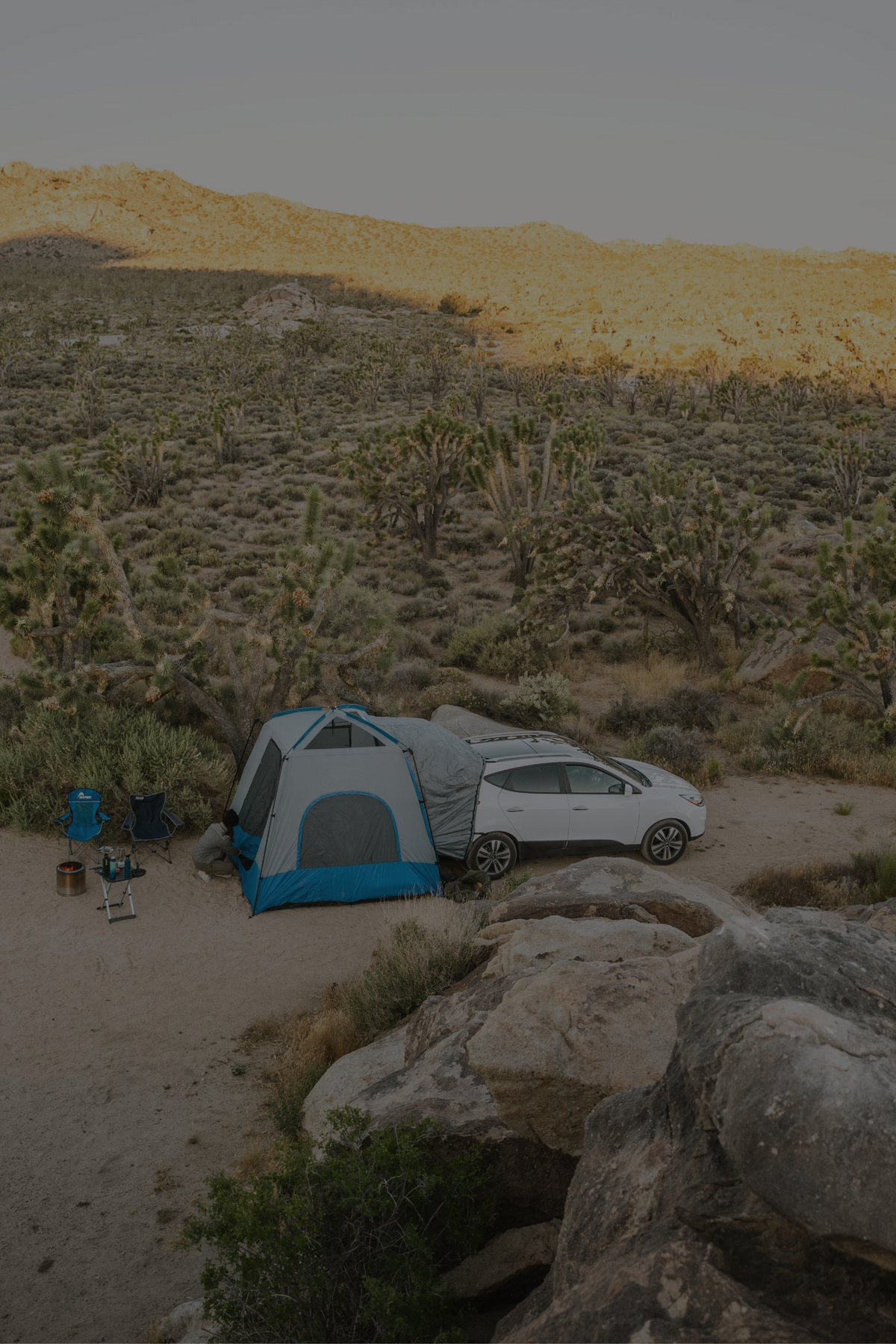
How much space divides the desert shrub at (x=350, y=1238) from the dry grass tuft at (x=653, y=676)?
12232mm

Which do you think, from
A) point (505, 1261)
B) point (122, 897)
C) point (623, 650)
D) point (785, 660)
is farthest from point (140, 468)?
point (505, 1261)

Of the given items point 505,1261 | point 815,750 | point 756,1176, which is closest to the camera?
point 756,1176

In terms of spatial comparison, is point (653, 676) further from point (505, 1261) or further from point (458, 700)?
point (505, 1261)

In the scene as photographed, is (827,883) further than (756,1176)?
Yes

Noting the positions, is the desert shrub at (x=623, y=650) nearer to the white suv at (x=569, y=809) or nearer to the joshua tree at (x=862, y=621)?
the joshua tree at (x=862, y=621)

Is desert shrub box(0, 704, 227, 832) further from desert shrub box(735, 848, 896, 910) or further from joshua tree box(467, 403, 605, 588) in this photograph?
joshua tree box(467, 403, 605, 588)

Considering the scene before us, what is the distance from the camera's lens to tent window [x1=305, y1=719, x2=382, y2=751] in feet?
34.5

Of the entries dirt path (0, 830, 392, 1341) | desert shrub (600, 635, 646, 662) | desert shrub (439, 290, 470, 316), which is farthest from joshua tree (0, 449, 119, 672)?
desert shrub (439, 290, 470, 316)

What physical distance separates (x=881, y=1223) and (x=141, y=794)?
942 cm

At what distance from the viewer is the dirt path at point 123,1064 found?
16.2 feet

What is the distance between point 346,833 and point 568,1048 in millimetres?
5615

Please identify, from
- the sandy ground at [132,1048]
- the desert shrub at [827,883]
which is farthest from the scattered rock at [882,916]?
the sandy ground at [132,1048]

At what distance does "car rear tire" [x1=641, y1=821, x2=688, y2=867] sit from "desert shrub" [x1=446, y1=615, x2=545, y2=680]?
7.02 meters

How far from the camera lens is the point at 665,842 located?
35.8ft
